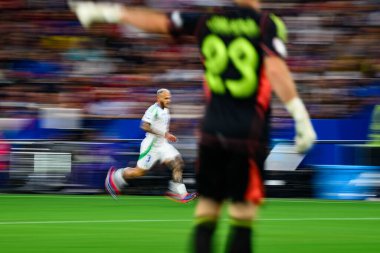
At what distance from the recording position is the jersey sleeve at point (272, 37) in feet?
18.7

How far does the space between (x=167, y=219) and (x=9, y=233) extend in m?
2.55

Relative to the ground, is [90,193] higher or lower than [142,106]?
lower

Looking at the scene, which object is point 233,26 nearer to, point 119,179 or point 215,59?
point 215,59

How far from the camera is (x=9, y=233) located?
1070 centimetres

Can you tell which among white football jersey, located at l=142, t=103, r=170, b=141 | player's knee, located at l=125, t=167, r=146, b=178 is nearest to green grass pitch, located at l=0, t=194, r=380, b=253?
player's knee, located at l=125, t=167, r=146, b=178

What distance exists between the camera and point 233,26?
5.86 meters

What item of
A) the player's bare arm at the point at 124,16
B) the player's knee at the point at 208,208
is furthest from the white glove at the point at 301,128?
the player's bare arm at the point at 124,16

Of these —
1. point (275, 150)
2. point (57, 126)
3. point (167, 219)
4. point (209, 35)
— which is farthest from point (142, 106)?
point (209, 35)

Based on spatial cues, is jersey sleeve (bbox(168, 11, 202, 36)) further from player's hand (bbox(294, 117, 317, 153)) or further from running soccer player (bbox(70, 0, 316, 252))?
player's hand (bbox(294, 117, 317, 153))

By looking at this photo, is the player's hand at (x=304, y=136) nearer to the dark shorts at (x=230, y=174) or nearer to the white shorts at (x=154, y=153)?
the dark shorts at (x=230, y=174)

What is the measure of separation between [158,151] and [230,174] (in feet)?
33.0

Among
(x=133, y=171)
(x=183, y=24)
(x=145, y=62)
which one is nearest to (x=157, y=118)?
(x=133, y=171)

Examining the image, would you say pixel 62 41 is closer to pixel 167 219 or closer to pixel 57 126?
pixel 57 126

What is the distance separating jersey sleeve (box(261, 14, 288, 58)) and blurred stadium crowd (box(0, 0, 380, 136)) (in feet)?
42.9
